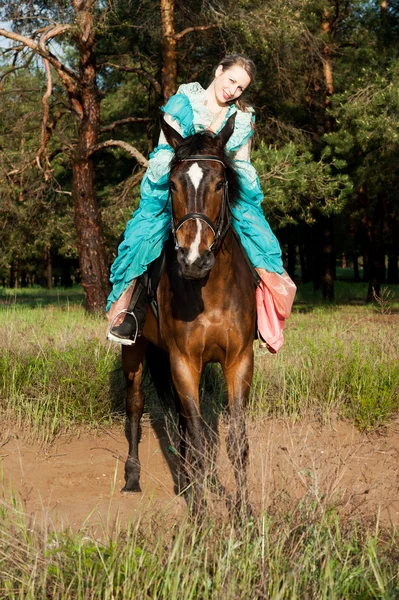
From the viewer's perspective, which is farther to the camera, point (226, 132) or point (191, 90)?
point (191, 90)

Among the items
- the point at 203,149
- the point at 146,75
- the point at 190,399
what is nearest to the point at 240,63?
the point at 203,149

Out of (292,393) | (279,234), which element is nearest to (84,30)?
(292,393)

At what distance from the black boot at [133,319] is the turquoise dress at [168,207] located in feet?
0.40

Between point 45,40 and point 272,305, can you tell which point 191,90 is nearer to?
point 272,305

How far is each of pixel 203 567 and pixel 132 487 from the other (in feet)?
7.99

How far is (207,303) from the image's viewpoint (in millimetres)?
4137

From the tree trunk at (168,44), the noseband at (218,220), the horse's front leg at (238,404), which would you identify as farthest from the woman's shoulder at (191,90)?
the tree trunk at (168,44)

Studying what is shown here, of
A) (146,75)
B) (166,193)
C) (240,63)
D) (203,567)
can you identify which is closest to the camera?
(203,567)

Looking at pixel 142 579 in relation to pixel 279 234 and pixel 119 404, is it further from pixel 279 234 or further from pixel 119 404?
pixel 279 234

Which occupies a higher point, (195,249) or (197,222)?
(197,222)

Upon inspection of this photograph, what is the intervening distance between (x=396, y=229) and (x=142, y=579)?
34106 millimetres

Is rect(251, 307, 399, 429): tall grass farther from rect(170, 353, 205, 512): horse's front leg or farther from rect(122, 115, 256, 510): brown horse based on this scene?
rect(170, 353, 205, 512): horse's front leg

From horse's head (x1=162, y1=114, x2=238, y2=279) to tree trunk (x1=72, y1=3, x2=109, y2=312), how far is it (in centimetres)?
1185

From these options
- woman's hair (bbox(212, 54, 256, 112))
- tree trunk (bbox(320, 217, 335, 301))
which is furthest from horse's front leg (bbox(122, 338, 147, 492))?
tree trunk (bbox(320, 217, 335, 301))
